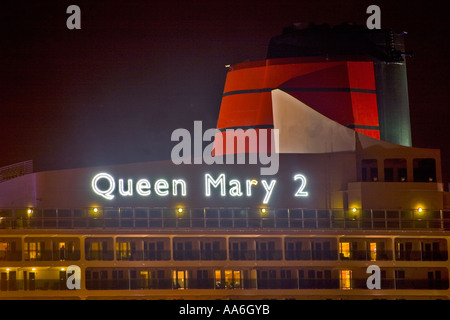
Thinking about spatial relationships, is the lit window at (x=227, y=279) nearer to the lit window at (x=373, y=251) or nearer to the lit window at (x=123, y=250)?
the lit window at (x=123, y=250)

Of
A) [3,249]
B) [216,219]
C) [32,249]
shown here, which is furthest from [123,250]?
[3,249]

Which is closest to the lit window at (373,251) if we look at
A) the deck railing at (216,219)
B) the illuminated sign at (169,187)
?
the deck railing at (216,219)

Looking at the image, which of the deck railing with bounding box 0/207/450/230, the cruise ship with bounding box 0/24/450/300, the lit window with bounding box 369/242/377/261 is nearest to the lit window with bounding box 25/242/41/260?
the cruise ship with bounding box 0/24/450/300

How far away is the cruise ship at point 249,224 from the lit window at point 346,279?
2.9 inches

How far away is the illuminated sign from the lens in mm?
45875

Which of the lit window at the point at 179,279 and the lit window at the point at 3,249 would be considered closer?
the lit window at the point at 179,279

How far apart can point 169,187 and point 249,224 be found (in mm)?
3413

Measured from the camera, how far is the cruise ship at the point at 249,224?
44750 millimetres

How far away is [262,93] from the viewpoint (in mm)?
50062

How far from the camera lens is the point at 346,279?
45.3 meters

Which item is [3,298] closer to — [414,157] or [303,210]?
[303,210]

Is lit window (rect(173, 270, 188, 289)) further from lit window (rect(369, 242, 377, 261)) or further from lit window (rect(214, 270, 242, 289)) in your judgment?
lit window (rect(369, 242, 377, 261))

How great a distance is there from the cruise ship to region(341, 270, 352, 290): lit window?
0.07 metres
